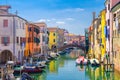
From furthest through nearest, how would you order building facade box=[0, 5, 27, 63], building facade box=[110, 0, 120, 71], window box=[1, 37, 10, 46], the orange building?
the orange building
window box=[1, 37, 10, 46]
building facade box=[0, 5, 27, 63]
building facade box=[110, 0, 120, 71]

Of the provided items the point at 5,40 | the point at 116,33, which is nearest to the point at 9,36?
the point at 5,40

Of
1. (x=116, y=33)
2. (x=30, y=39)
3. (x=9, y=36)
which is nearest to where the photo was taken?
(x=116, y=33)

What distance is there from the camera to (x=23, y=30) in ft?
147

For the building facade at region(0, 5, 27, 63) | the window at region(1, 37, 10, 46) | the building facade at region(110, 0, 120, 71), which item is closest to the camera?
the building facade at region(110, 0, 120, 71)

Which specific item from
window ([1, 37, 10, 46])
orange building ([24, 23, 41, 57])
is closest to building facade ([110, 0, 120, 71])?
window ([1, 37, 10, 46])

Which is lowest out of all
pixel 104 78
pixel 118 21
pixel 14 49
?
pixel 104 78

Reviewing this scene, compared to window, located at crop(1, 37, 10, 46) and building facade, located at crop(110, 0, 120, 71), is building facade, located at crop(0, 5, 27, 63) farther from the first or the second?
building facade, located at crop(110, 0, 120, 71)

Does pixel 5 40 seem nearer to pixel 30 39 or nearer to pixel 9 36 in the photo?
pixel 9 36

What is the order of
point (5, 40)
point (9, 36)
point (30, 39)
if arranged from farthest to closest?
point (30, 39)
point (9, 36)
point (5, 40)

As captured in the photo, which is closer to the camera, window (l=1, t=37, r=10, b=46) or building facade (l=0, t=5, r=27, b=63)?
building facade (l=0, t=5, r=27, b=63)

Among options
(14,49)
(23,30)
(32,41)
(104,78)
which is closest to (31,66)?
(14,49)

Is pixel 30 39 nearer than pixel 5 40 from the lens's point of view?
No

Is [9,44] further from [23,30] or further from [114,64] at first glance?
[114,64]

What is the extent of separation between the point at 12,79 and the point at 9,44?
52.5 feet
